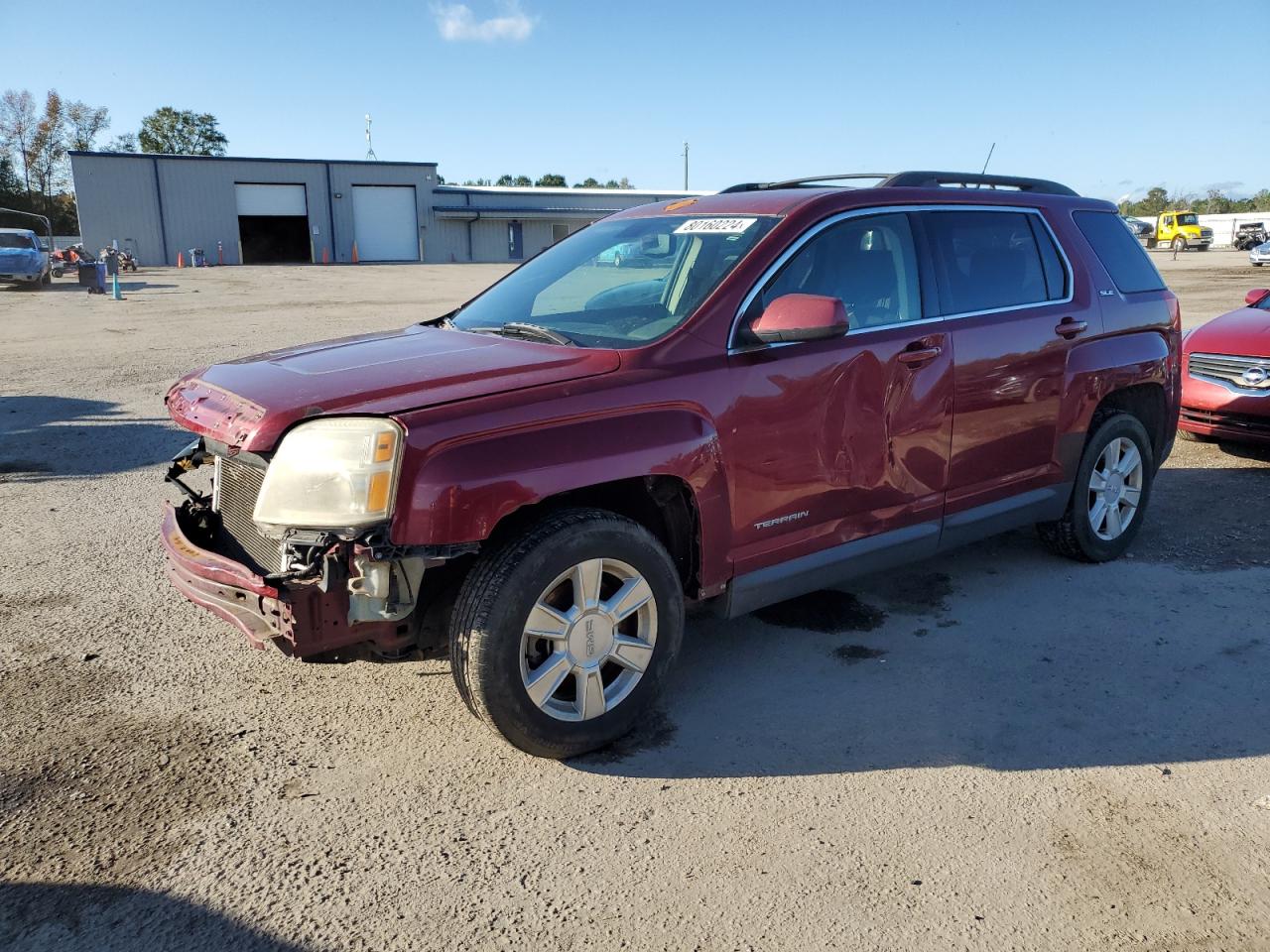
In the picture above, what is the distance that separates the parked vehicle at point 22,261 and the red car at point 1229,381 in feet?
92.1

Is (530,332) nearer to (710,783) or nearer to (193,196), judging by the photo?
(710,783)

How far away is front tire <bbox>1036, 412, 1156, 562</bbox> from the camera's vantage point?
16.6 ft

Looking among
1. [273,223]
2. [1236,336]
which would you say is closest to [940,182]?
[1236,336]

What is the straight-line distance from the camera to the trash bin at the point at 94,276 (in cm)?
2495

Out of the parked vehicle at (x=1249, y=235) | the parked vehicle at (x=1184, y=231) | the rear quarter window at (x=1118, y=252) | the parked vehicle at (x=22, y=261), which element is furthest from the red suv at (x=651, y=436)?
the parked vehicle at (x=1249, y=235)

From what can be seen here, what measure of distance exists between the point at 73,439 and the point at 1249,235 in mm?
59598

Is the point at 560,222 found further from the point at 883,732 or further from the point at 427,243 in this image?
the point at 883,732

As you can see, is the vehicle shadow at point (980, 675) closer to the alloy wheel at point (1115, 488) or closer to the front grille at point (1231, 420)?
the alloy wheel at point (1115, 488)

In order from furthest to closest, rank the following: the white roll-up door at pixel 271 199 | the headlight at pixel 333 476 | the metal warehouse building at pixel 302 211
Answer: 1. the white roll-up door at pixel 271 199
2. the metal warehouse building at pixel 302 211
3. the headlight at pixel 333 476

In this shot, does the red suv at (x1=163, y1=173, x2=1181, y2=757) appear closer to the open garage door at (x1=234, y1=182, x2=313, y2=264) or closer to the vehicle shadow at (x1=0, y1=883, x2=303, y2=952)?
the vehicle shadow at (x1=0, y1=883, x2=303, y2=952)

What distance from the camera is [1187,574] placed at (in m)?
5.09

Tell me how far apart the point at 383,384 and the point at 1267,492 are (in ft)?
20.6

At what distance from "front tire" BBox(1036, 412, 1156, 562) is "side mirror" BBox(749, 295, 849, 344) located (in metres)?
2.27

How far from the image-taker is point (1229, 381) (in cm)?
761
